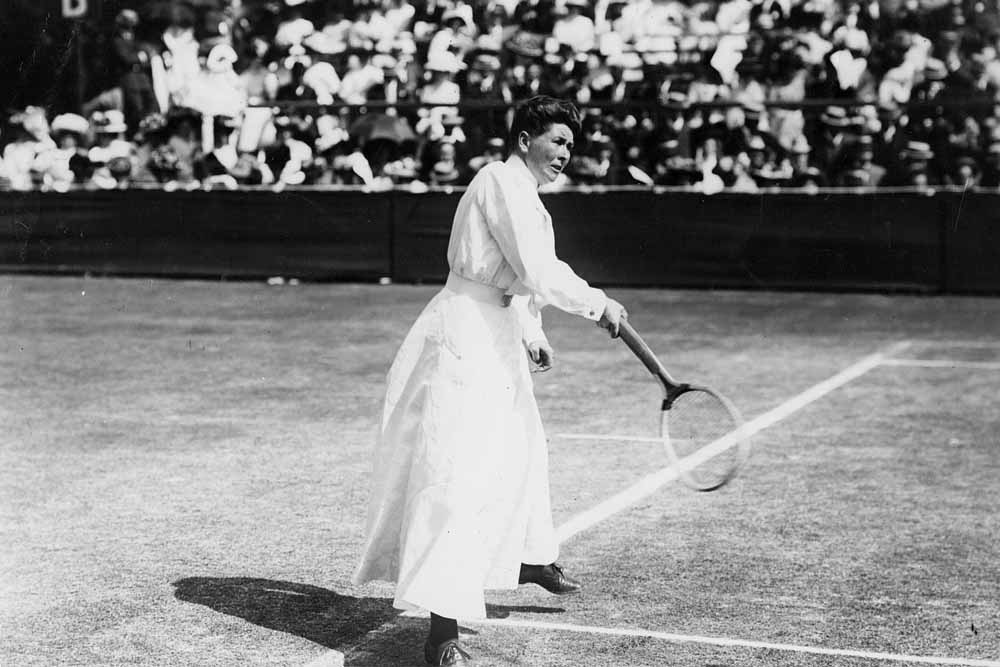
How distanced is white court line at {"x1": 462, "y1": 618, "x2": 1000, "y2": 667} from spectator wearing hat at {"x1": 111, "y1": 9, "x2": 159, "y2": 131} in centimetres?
1743

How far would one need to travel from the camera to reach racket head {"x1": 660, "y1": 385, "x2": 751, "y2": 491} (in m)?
6.08

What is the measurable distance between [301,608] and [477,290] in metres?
1.46

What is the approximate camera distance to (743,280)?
65.4 feet

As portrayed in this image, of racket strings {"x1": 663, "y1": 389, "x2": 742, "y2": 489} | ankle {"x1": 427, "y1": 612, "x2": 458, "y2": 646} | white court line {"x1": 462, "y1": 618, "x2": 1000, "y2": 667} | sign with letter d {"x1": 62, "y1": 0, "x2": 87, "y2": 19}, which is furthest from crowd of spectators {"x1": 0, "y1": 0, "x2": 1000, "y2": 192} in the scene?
ankle {"x1": 427, "y1": 612, "x2": 458, "y2": 646}

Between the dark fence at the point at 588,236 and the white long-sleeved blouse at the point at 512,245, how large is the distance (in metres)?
14.0

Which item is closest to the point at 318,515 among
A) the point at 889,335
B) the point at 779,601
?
the point at 779,601

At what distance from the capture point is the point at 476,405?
5.62 metres

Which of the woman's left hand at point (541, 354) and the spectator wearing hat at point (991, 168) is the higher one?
the woman's left hand at point (541, 354)

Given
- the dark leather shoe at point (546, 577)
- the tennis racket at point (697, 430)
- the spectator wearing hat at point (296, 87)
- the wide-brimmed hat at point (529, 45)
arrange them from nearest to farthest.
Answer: the tennis racket at point (697, 430) → the dark leather shoe at point (546, 577) → the wide-brimmed hat at point (529, 45) → the spectator wearing hat at point (296, 87)

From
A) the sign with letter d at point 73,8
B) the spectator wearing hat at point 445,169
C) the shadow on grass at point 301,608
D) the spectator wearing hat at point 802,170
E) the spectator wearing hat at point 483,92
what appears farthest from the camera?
the spectator wearing hat at point 483,92

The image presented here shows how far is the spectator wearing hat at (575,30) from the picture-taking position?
68.5ft

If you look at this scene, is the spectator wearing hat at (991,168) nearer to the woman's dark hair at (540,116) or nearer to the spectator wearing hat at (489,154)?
the spectator wearing hat at (489,154)

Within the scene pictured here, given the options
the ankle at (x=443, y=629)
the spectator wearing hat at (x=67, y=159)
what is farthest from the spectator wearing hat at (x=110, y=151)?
the ankle at (x=443, y=629)

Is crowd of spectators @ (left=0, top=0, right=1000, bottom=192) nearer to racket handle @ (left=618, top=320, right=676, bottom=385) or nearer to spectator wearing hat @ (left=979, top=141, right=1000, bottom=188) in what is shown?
spectator wearing hat @ (left=979, top=141, right=1000, bottom=188)
